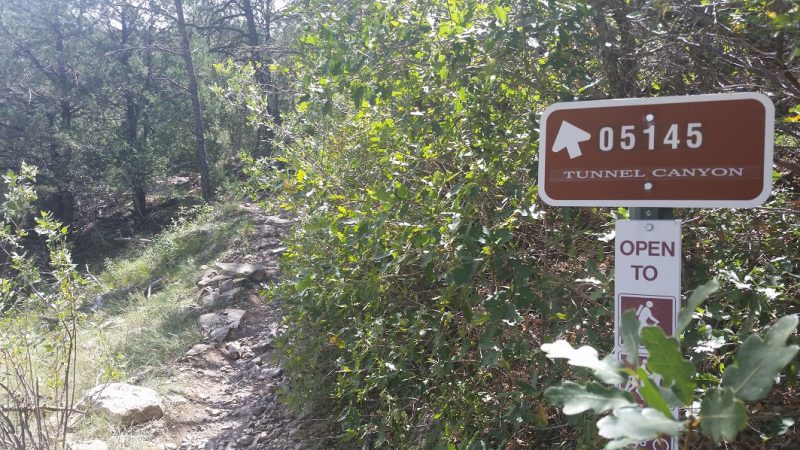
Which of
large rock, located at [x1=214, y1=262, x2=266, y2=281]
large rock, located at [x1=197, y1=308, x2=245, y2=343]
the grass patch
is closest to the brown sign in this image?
the grass patch

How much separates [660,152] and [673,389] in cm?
75

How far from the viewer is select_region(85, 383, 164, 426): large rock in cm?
505

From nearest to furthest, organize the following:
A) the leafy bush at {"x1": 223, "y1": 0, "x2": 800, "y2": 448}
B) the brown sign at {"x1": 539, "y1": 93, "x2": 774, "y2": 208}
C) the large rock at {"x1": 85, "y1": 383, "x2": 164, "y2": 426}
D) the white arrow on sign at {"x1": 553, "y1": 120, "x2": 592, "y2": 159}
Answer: the brown sign at {"x1": 539, "y1": 93, "x2": 774, "y2": 208} < the white arrow on sign at {"x1": 553, "y1": 120, "x2": 592, "y2": 159} < the leafy bush at {"x1": 223, "y1": 0, "x2": 800, "y2": 448} < the large rock at {"x1": 85, "y1": 383, "x2": 164, "y2": 426}

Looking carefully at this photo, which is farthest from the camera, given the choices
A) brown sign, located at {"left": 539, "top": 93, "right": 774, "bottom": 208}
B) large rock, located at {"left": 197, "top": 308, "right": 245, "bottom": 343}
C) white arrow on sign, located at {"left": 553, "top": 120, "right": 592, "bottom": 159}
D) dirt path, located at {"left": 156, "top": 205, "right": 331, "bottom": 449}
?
large rock, located at {"left": 197, "top": 308, "right": 245, "bottom": 343}

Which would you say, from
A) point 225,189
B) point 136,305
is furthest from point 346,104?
point 225,189

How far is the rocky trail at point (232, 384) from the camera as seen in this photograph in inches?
194

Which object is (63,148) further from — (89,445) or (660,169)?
(660,169)

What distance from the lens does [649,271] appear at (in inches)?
61.9

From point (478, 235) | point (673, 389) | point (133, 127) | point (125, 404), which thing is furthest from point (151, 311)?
point (133, 127)

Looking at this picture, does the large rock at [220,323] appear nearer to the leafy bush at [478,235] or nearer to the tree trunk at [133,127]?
the leafy bush at [478,235]

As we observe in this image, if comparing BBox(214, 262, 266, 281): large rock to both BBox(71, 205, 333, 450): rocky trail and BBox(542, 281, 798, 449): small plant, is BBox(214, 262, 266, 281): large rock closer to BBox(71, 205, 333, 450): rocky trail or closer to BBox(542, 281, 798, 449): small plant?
BBox(71, 205, 333, 450): rocky trail

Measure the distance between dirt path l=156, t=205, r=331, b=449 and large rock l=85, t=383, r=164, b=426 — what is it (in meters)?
0.17

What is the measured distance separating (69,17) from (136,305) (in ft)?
44.4

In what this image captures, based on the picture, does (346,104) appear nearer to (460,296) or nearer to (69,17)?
(460,296)
